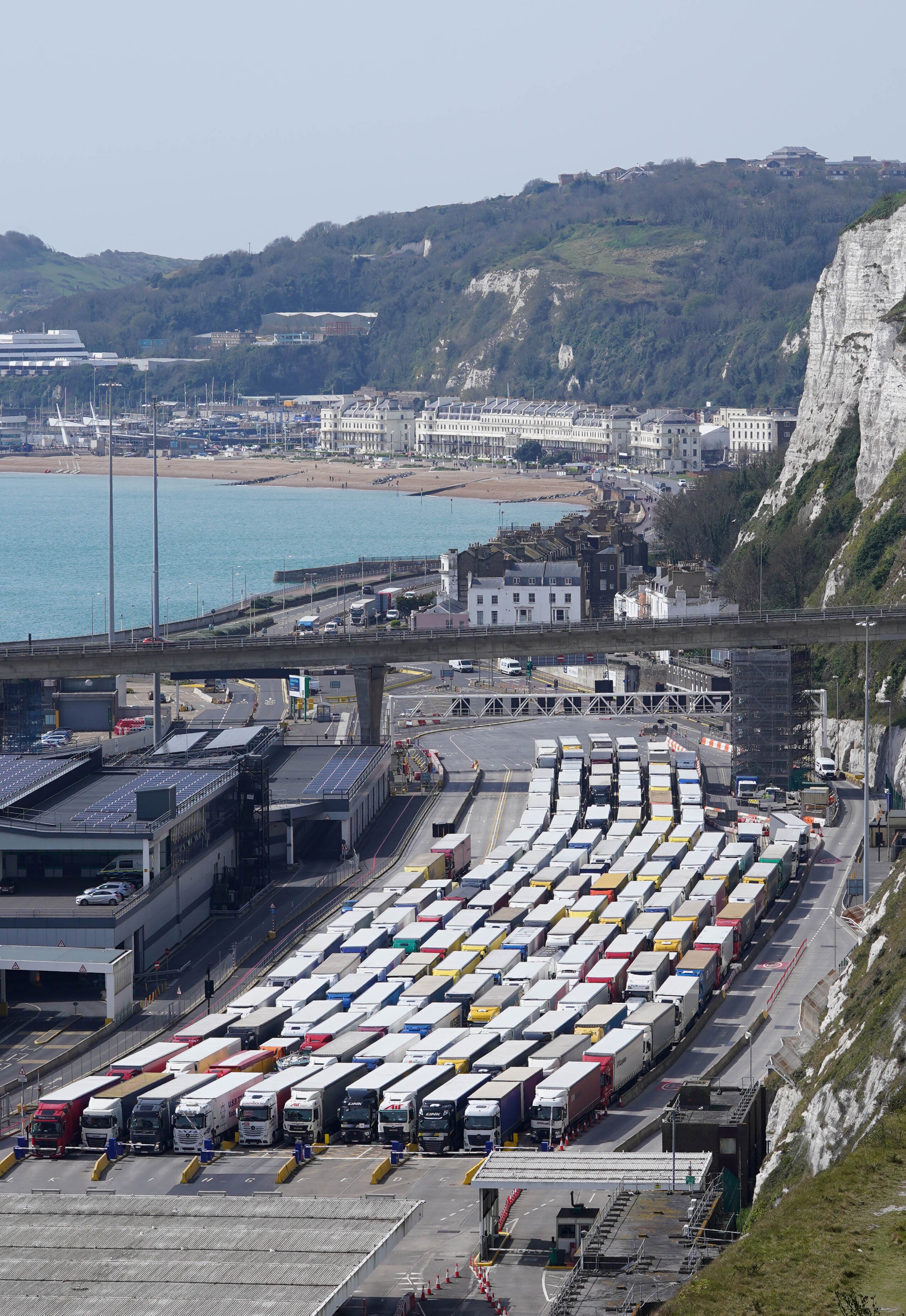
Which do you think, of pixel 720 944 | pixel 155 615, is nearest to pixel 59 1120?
pixel 720 944

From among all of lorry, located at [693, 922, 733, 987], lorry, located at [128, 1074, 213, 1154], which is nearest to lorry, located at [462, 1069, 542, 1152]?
lorry, located at [128, 1074, 213, 1154]

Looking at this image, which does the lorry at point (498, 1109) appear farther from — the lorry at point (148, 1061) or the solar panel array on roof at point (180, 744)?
the solar panel array on roof at point (180, 744)

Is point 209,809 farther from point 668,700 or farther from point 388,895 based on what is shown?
point 668,700

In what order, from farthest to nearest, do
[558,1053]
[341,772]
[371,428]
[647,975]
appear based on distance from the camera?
1. [371,428]
2. [341,772]
3. [647,975]
4. [558,1053]

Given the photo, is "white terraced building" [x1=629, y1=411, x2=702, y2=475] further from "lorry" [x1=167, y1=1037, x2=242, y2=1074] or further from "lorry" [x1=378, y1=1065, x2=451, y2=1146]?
"lorry" [x1=378, y1=1065, x2=451, y2=1146]

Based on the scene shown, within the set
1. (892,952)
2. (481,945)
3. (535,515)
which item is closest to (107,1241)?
(892,952)

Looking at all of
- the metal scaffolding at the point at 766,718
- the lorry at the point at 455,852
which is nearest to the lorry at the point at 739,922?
the lorry at the point at 455,852

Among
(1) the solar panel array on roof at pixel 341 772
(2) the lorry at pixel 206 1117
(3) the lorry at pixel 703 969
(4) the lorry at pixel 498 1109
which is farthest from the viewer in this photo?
(1) the solar panel array on roof at pixel 341 772

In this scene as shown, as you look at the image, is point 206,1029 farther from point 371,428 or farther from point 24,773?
point 371,428
